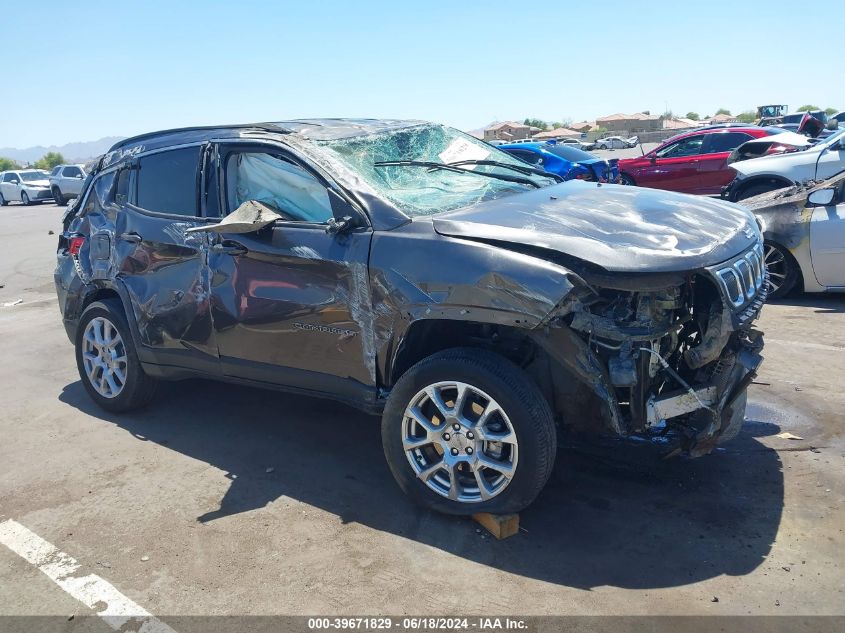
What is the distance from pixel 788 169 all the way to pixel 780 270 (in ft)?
11.4

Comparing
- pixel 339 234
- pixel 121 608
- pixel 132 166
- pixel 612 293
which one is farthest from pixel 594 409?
pixel 132 166

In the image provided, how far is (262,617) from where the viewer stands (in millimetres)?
3145

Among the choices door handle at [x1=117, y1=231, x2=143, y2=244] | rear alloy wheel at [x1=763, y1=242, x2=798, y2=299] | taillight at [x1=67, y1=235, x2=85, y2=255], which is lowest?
rear alloy wheel at [x1=763, y1=242, x2=798, y2=299]

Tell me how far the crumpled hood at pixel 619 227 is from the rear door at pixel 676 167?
1157 cm

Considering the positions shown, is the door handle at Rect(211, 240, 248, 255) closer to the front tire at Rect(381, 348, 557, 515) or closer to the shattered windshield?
the shattered windshield

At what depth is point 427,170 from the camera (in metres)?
4.63

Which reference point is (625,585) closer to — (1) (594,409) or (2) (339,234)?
(1) (594,409)

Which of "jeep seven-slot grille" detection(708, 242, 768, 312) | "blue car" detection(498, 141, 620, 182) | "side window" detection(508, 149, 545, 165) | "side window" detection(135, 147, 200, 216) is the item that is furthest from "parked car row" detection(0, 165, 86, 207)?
"jeep seven-slot grille" detection(708, 242, 768, 312)

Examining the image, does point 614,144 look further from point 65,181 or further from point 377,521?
point 377,521

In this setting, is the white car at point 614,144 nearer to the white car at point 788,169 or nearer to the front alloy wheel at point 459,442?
the white car at point 788,169

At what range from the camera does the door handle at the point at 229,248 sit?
4383mm

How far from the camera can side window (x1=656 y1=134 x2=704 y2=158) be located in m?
15.6

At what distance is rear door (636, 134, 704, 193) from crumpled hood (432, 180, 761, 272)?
38.0 ft

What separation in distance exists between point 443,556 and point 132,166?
3.56 metres
